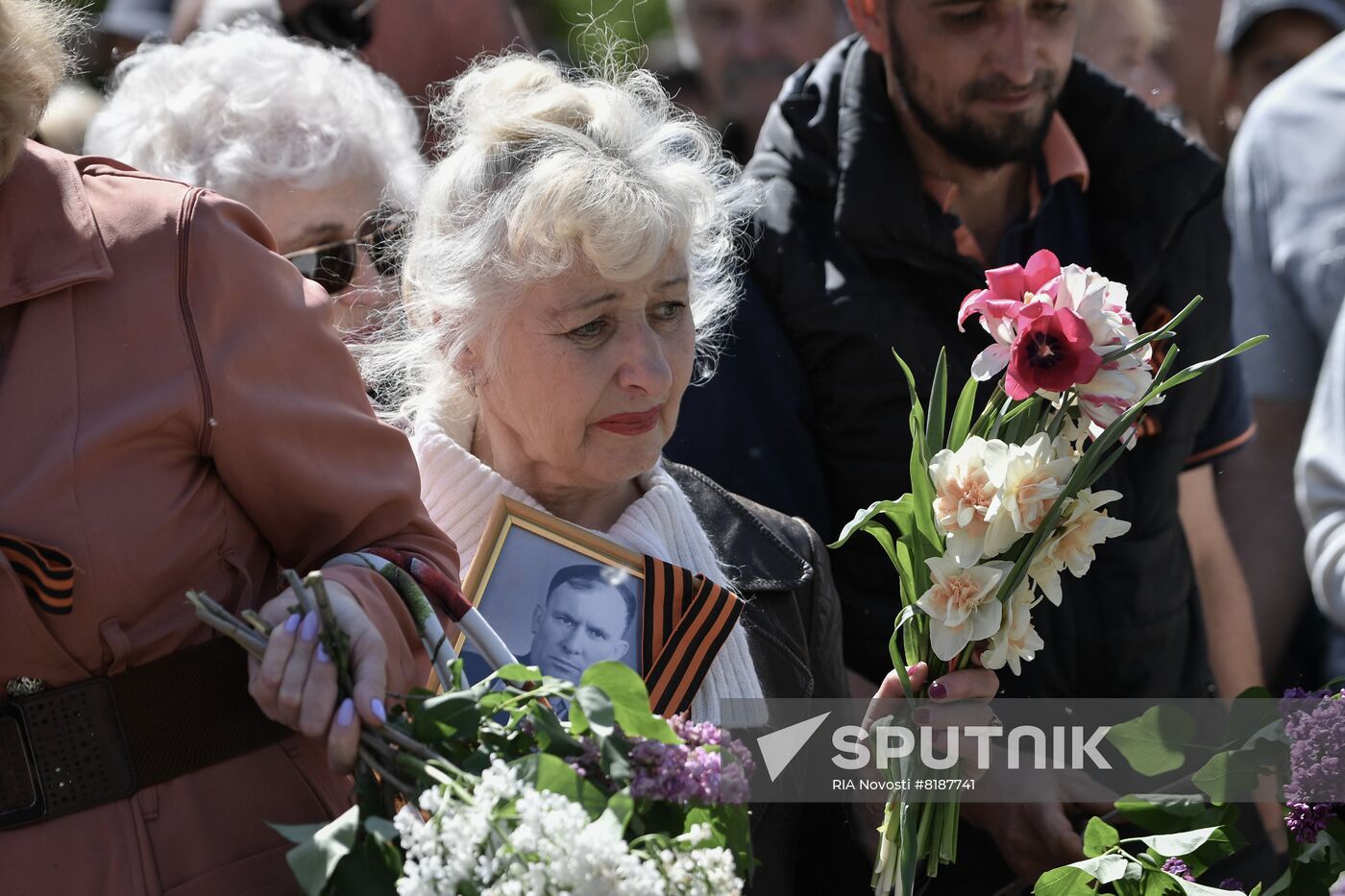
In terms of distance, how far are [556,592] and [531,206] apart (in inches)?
23.4

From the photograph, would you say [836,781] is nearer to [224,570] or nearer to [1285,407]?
[224,570]

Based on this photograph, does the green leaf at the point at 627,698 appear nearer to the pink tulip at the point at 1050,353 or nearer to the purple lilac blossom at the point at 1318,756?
the pink tulip at the point at 1050,353

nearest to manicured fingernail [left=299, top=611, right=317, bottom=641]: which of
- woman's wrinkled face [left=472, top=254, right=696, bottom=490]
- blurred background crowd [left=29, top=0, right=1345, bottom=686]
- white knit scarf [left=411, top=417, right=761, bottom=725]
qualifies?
white knit scarf [left=411, top=417, right=761, bottom=725]

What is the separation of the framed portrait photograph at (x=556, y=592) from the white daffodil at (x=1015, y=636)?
517 millimetres

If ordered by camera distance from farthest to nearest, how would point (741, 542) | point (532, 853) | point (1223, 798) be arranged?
point (741, 542) < point (1223, 798) < point (532, 853)

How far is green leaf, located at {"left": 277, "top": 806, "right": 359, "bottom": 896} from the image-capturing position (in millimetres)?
1586

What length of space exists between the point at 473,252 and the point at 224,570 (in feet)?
2.71

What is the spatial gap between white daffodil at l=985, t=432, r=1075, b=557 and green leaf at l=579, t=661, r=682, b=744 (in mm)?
612

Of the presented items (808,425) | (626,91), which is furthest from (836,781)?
(626,91)

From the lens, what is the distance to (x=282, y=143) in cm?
322

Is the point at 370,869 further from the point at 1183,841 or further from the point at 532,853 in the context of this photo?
the point at 1183,841

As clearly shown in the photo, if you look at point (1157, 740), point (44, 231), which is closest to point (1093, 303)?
point (1157, 740)

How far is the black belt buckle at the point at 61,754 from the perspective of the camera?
1724 millimetres

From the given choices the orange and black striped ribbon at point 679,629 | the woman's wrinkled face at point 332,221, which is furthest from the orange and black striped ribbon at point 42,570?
the woman's wrinkled face at point 332,221
